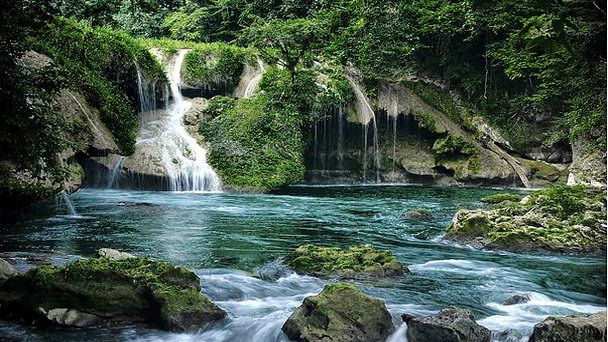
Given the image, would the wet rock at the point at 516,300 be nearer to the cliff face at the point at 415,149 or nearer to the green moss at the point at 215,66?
the cliff face at the point at 415,149

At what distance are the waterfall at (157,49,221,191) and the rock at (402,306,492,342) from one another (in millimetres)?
14688

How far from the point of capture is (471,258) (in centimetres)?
1005

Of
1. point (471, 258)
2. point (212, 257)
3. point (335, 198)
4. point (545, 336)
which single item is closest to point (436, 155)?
point (335, 198)

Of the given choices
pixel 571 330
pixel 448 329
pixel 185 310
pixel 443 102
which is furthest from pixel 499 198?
pixel 185 310

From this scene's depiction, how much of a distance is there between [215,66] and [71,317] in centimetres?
1883

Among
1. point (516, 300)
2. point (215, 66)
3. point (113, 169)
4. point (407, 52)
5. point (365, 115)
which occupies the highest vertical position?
point (407, 52)

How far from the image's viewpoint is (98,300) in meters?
6.35

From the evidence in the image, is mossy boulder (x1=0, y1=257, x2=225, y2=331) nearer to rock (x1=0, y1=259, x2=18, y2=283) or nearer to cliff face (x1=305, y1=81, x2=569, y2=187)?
rock (x1=0, y1=259, x2=18, y2=283)

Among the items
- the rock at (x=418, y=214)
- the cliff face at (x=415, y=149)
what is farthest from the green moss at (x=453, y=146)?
the rock at (x=418, y=214)

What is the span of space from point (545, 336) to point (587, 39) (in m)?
12.1

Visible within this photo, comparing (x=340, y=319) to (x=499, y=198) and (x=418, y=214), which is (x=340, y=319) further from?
(x=499, y=198)

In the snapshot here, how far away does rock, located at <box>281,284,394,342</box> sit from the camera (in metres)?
5.75

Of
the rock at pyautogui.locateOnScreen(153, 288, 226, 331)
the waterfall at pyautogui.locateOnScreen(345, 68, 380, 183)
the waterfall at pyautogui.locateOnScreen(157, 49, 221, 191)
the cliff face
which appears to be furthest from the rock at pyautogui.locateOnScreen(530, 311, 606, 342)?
the waterfall at pyautogui.locateOnScreen(345, 68, 380, 183)

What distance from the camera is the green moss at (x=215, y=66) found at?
77.6 feet
